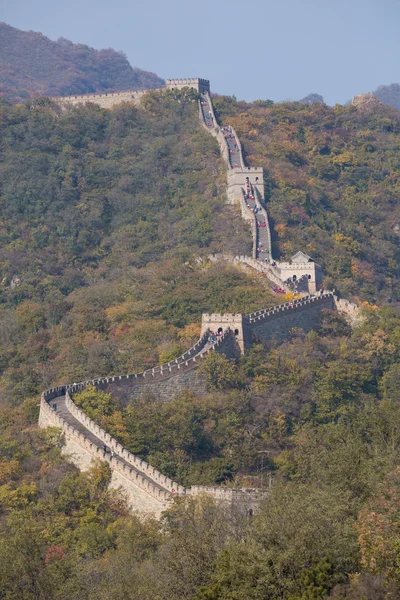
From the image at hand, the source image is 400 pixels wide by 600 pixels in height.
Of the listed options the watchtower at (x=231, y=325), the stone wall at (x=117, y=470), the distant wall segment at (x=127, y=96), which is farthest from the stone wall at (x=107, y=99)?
the stone wall at (x=117, y=470)

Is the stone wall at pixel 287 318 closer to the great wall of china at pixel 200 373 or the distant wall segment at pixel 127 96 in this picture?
the great wall of china at pixel 200 373

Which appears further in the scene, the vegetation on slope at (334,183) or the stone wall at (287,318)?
the vegetation on slope at (334,183)

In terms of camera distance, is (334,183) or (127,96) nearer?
(334,183)

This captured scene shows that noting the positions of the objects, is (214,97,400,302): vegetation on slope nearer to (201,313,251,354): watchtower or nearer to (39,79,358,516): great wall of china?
(39,79,358,516): great wall of china

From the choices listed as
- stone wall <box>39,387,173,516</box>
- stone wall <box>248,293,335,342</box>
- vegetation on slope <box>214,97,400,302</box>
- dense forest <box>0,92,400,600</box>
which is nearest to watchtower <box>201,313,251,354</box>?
stone wall <box>248,293,335,342</box>

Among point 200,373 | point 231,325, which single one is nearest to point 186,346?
point 231,325

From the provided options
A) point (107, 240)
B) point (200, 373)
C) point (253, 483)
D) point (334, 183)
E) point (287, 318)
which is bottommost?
point (253, 483)

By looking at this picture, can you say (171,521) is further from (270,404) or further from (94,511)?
(270,404)

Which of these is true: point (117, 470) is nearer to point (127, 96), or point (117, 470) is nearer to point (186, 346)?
point (186, 346)
